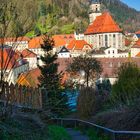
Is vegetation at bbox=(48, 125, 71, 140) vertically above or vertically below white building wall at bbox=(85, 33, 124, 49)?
below

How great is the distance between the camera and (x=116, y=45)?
8506 centimetres

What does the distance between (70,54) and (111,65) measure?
35160mm

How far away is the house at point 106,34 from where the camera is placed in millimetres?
85375

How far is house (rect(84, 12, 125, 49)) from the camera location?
280 ft

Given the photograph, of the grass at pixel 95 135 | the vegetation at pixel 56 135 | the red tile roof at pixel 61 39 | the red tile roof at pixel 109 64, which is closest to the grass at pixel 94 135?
the grass at pixel 95 135

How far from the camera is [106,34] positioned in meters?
86.4

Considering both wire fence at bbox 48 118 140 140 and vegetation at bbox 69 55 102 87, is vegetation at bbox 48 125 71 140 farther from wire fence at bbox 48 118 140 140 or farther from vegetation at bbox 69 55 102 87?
vegetation at bbox 69 55 102 87

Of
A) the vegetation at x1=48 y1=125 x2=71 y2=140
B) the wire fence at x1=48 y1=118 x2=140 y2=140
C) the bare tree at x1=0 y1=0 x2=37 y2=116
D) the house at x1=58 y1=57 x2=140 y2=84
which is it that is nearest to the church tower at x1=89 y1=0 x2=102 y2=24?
the house at x1=58 y1=57 x2=140 y2=84

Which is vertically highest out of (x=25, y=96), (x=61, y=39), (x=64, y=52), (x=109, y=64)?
(x=61, y=39)

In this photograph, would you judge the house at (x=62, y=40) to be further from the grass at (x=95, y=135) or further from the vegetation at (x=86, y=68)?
the grass at (x=95, y=135)

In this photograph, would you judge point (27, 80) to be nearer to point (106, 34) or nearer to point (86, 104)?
point (86, 104)

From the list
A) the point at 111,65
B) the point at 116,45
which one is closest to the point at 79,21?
the point at 116,45

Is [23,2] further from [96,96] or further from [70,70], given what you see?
[70,70]

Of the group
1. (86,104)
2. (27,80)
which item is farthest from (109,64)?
(86,104)
